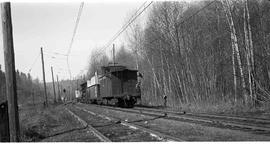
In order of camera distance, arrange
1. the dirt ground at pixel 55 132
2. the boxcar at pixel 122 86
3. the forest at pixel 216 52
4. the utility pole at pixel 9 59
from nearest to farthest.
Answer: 1. the utility pole at pixel 9 59
2. the dirt ground at pixel 55 132
3. the forest at pixel 216 52
4. the boxcar at pixel 122 86

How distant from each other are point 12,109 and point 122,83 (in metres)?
16.8

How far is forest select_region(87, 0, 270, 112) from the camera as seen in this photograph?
17.3m

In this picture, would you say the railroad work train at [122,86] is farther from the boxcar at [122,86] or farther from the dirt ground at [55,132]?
the dirt ground at [55,132]

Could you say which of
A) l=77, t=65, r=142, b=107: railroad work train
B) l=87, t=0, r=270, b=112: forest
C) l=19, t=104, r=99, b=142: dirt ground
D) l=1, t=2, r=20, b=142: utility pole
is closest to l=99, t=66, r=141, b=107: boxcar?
l=77, t=65, r=142, b=107: railroad work train

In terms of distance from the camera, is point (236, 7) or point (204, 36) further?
point (204, 36)

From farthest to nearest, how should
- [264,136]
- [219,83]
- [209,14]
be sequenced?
[209,14] < [219,83] < [264,136]

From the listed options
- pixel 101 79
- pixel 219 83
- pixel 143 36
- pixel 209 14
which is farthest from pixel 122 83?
pixel 143 36

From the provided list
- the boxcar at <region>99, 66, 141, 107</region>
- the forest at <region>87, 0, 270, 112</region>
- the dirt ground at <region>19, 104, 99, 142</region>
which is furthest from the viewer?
the boxcar at <region>99, 66, 141, 107</region>

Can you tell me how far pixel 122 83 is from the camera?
25.2 metres

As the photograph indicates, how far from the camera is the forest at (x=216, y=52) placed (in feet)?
56.7

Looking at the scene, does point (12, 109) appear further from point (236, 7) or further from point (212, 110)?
point (236, 7)

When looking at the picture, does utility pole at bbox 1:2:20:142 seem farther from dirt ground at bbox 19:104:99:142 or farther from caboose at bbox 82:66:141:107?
caboose at bbox 82:66:141:107

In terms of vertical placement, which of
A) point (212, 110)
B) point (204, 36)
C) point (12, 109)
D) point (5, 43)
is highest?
point (204, 36)

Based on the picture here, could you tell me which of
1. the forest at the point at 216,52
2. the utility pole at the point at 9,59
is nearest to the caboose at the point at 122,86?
the forest at the point at 216,52
